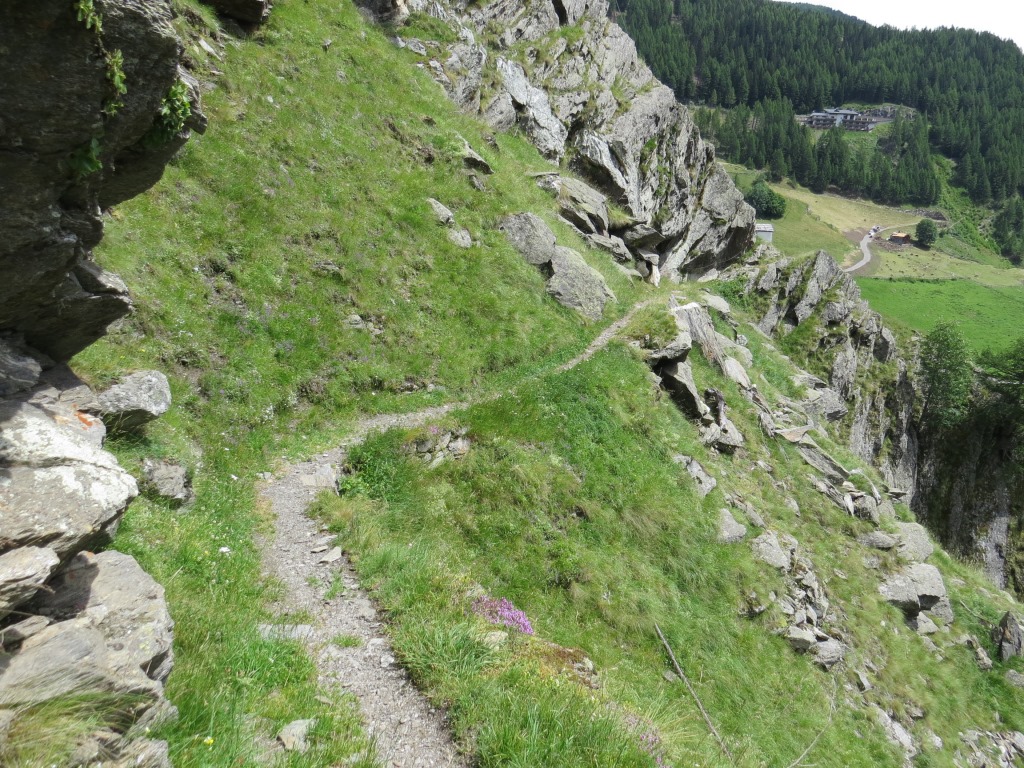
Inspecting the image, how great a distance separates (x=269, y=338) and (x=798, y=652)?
18.0 m

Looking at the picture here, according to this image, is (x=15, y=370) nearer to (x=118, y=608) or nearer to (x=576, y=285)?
(x=118, y=608)

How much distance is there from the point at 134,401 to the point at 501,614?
Answer: 7.80 m

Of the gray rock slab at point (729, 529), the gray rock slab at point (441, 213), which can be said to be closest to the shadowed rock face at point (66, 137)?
the gray rock slab at point (729, 529)

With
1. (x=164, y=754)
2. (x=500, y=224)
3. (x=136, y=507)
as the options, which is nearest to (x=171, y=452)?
(x=136, y=507)

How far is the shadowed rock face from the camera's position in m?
4.55

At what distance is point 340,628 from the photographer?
8.62m

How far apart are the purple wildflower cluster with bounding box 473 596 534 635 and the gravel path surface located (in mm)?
1818

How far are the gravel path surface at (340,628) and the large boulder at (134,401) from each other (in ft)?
10.3

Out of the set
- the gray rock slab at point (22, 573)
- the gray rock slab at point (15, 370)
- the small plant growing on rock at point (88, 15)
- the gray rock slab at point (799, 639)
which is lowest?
the gray rock slab at point (799, 639)

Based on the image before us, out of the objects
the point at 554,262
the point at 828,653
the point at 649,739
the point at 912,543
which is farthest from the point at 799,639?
the point at 554,262

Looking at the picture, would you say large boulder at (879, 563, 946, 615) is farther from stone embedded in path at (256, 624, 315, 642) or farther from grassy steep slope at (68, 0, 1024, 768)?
stone embedded in path at (256, 624, 315, 642)

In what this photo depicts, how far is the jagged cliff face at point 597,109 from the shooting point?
36.8 metres

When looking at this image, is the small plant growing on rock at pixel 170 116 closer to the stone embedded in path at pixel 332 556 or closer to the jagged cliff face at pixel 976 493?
the stone embedded in path at pixel 332 556

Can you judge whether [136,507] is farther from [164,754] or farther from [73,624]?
[164,754]
